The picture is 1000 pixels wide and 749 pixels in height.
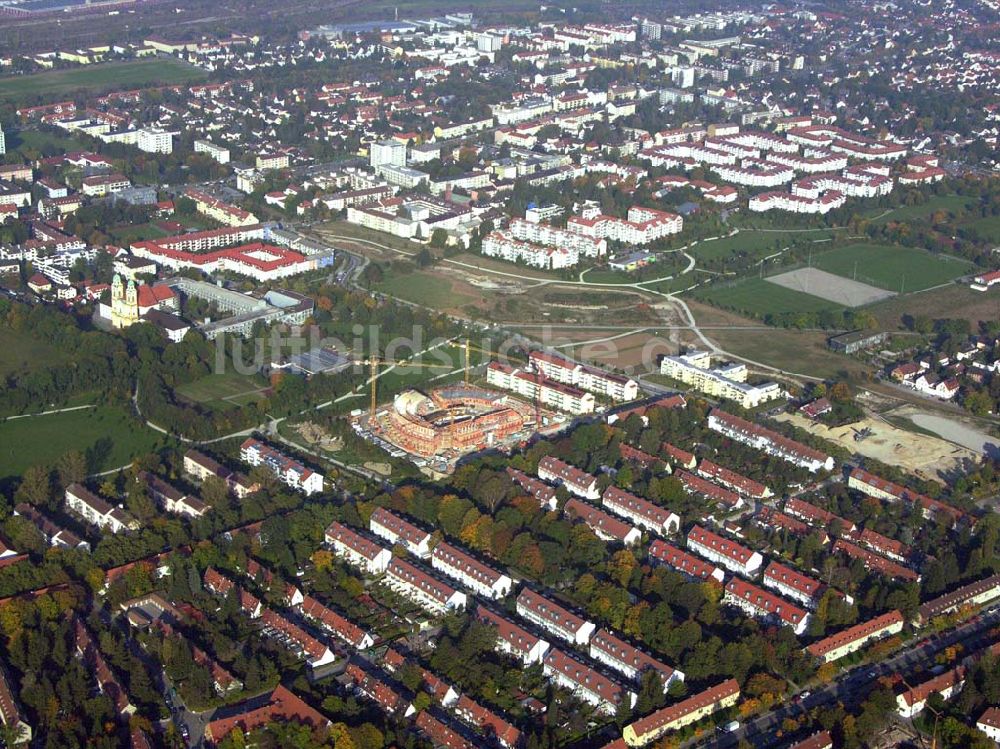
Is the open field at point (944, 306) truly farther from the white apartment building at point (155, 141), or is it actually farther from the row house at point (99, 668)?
the white apartment building at point (155, 141)

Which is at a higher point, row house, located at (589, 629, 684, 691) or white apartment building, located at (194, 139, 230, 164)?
row house, located at (589, 629, 684, 691)

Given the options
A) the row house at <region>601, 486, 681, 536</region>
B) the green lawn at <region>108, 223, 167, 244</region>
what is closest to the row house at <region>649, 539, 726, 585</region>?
the row house at <region>601, 486, 681, 536</region>

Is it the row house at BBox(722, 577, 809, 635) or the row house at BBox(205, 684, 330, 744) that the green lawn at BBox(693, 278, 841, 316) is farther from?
the row house at BBox(205, 684, 330, 744)

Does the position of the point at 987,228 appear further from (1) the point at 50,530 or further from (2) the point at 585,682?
(1) the point at 50,530

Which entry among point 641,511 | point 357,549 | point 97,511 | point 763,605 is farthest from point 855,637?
point 97,511

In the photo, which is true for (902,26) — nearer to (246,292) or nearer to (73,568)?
(246,292)

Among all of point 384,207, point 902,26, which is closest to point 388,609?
point 384,207

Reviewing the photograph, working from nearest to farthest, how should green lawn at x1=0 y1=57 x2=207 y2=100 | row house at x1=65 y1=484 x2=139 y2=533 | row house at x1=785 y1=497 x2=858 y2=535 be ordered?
1. row house at x1=65 y1=484 x2=139 y2=533
2. row house at x1=785 y1=497 x2=858 y2=535
3. green lawn at x1=0 y1=57 x2=207 y2=100

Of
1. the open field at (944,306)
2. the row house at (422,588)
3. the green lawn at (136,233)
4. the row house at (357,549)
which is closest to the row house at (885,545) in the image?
the row house at (422,588)
